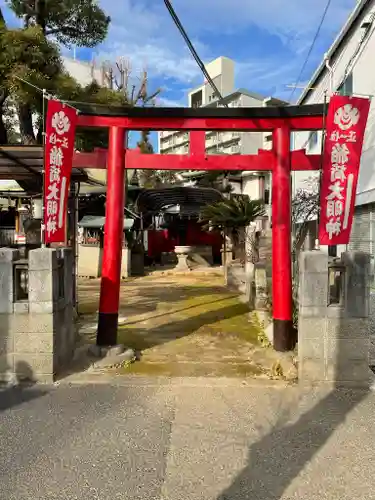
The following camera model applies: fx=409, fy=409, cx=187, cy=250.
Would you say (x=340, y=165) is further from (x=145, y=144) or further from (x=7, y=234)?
(x=145, y=144)

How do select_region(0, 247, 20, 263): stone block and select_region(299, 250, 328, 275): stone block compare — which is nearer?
select_region(299, 250, 328, 275): stone block

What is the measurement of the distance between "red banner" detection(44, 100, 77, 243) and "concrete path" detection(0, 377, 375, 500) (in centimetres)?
229

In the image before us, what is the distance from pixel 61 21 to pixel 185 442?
12279 mm

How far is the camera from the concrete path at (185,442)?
300 cm

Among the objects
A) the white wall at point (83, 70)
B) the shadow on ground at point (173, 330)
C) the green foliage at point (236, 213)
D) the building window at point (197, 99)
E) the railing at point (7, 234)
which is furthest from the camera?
the building window at point (197, 99)

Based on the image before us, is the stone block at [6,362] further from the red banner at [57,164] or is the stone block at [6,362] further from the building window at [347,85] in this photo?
the building window at [347,85]

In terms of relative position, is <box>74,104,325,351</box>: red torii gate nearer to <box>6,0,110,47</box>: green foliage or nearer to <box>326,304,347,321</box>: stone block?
<box>326,304,347,321</box>: stone block

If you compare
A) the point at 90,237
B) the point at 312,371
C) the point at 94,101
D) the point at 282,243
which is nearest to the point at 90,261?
the point at 90,237

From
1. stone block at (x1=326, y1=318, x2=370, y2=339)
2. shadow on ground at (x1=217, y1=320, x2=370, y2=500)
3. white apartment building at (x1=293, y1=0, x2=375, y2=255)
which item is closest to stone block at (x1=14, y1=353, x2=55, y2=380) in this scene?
shadow on ground at (x1=217, y1=320, x2=370, y2=500)

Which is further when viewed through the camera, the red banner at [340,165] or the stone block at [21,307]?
the red banner at [340,165]

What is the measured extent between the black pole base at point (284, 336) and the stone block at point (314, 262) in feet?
4.53

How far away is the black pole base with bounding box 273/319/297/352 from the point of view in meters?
6.12

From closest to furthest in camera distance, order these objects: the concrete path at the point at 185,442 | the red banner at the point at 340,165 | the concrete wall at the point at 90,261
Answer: the concrete path at the point at 185,442 → the red banner at the point at 340,165 → the concrete wall at the point at 90,261

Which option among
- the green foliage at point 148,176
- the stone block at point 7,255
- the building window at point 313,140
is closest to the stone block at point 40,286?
the stone block at point 7,255
